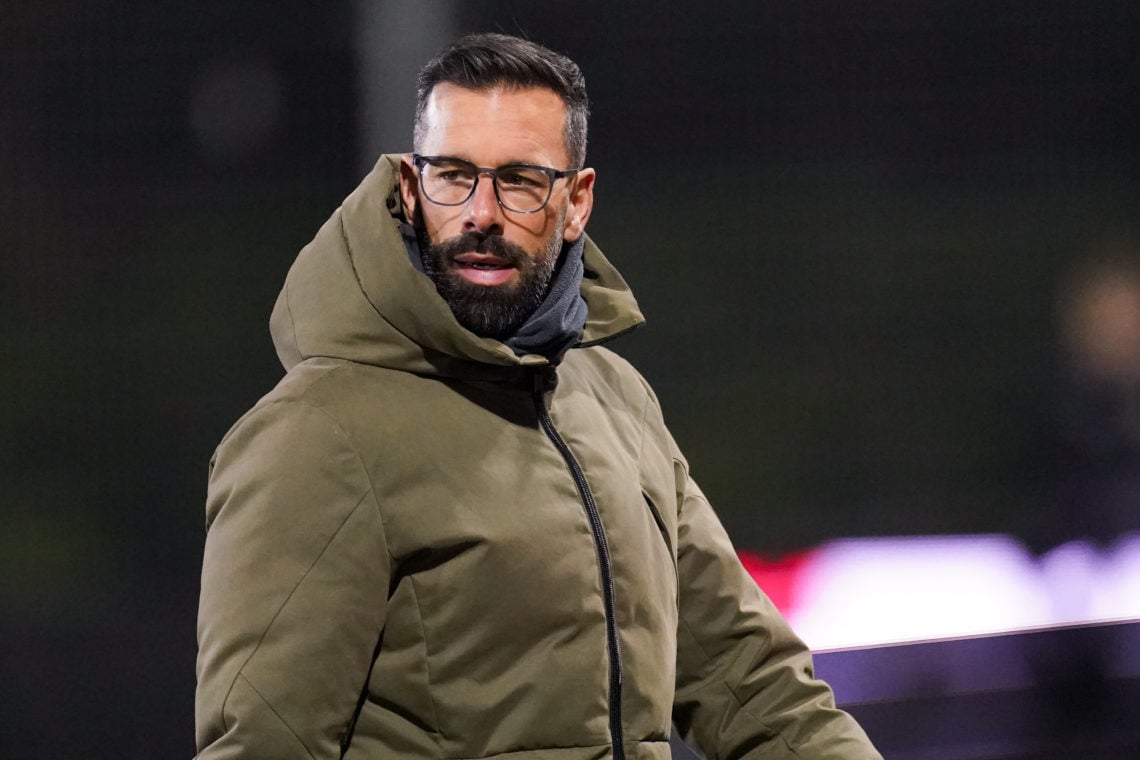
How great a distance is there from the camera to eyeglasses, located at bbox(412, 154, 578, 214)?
1.31 meters

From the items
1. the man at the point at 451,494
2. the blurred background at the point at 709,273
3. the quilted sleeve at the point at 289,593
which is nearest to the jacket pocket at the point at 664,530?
the man at the point at 451,494

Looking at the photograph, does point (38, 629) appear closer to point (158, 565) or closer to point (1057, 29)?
point (158, 565)

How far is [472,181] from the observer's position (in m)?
1.31

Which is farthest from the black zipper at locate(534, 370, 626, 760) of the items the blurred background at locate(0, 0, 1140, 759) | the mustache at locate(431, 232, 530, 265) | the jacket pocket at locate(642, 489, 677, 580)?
the blurred background at locate(0, 0, 1140, 759)

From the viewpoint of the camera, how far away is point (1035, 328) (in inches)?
100

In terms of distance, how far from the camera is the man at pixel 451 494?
1140 millimetres

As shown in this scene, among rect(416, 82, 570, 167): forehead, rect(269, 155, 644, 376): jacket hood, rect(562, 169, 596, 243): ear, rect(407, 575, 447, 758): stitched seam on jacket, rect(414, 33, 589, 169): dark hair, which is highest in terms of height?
rect(414, 33, 589, 169): dark hair

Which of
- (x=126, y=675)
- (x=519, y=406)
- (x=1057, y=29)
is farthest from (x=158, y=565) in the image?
(x=1057, y=29)

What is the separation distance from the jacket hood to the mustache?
0.05m

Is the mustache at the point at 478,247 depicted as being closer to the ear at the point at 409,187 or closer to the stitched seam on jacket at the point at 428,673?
the ear at the point at 409,187

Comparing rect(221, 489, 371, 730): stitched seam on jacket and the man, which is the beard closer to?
the man

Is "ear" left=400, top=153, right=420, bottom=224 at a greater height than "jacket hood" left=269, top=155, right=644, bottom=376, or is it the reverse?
"ear" left=400, top=153, right=420, bottom=224

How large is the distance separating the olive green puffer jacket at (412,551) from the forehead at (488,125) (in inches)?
2.4

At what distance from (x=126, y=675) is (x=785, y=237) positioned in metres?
1.26
